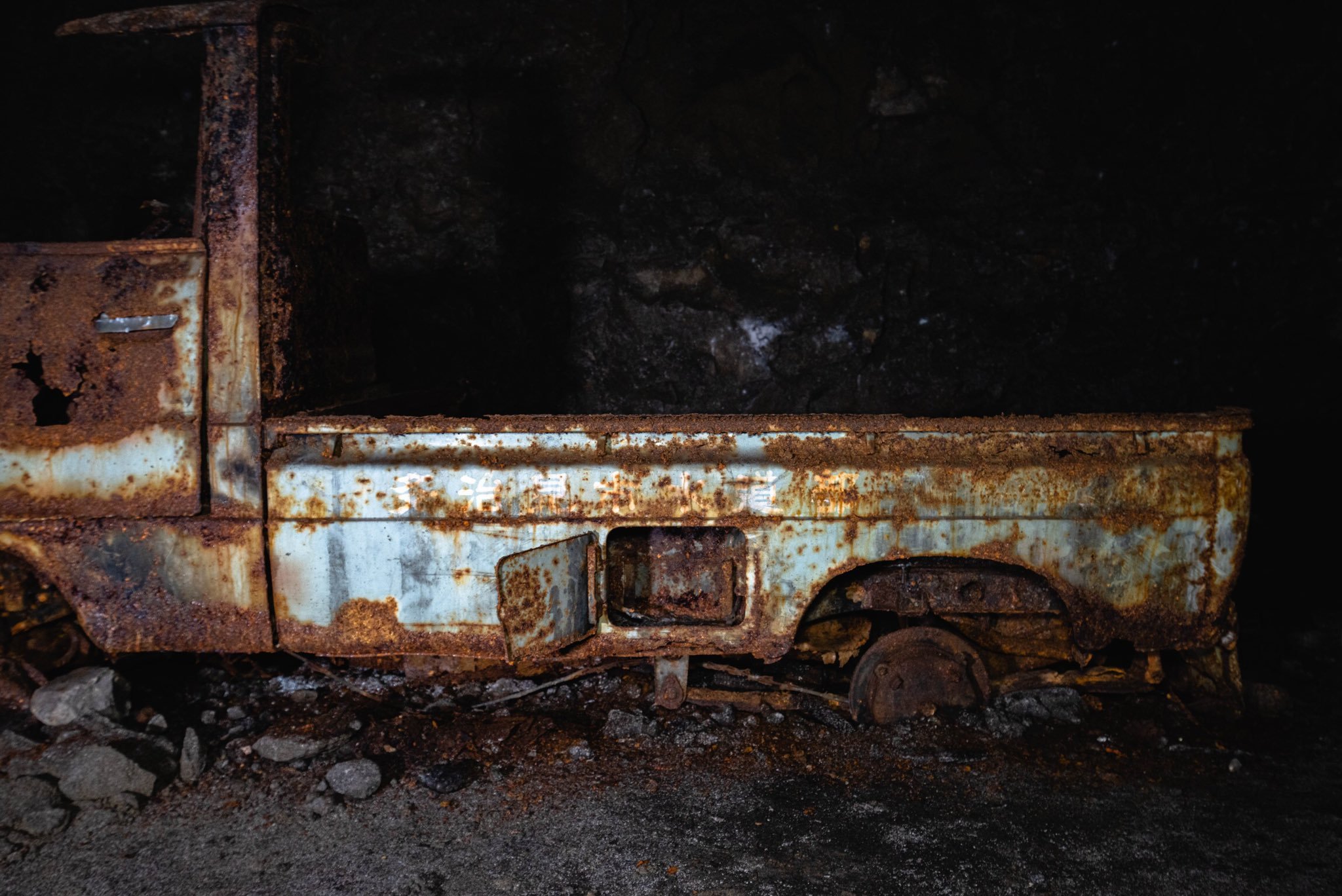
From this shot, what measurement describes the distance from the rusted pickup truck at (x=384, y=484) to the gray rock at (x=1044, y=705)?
1.74ft

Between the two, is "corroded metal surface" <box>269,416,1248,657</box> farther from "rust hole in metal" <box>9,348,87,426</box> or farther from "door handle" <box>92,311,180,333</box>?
"rust hole in metal" <box>9,348,87,426</box>

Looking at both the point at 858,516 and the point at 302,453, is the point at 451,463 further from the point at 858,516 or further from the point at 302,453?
the point at 858,516

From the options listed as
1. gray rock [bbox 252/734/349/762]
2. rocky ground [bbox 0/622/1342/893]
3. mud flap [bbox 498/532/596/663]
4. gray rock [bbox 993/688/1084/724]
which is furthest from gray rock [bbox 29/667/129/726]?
gray rock [bbox 993/688/1084/724]

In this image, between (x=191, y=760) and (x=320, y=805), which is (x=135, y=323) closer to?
(x=191, y=760)

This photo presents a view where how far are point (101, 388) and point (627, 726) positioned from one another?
1.79 metres

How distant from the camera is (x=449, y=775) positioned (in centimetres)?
249

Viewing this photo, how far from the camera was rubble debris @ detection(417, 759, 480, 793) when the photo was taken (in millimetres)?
2439

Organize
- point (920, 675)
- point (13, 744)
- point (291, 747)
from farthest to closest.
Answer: point (920, 675) < point (291, 747) < point (13, 744)

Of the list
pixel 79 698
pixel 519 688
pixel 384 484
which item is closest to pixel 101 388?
pixel 384 484

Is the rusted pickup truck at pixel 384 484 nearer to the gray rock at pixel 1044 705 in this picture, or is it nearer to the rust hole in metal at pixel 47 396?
the rust hole in metal at pixel 47 396

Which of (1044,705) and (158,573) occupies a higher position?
(158,573)

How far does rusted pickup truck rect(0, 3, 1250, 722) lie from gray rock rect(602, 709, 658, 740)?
1.38ft

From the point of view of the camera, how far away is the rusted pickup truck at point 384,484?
92.7 inches

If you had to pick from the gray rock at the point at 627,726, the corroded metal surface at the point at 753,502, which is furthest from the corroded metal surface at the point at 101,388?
the gray rock at the point at 627,726
